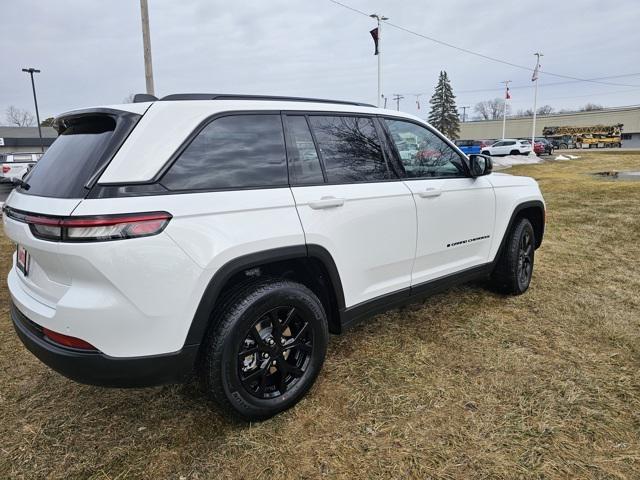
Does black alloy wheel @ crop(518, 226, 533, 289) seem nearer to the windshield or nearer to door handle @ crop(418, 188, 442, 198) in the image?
door handle @ crop(418, 188, 442, 198)

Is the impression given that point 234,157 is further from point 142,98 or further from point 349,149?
point 349,149

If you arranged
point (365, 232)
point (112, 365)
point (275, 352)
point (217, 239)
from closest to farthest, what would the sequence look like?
point (112, 365) < point (217, 239) < point (275, 352) < point (365, 232)

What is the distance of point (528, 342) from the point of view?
342 cm

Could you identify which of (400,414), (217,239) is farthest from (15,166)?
(400,414)

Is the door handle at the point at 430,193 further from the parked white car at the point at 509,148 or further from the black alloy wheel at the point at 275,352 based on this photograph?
the parked white car at the point at 509,148

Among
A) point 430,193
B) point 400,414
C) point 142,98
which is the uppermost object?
point 142,98

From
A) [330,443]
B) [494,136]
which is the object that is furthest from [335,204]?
[494,136]

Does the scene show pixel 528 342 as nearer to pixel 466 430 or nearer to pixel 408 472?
pixel 466 430

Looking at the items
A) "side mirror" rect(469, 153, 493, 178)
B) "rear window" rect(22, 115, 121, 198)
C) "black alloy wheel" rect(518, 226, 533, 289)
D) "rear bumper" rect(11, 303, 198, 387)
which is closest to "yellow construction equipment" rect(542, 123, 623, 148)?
"black alloy wheel" rect(518, 226, 533, 289)

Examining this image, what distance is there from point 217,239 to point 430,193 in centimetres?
176

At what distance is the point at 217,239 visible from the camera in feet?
7.14

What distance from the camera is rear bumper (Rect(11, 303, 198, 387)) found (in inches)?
79.2

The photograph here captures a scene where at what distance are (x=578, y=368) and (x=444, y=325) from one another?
1048 mm

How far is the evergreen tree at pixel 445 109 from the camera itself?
210 feet
